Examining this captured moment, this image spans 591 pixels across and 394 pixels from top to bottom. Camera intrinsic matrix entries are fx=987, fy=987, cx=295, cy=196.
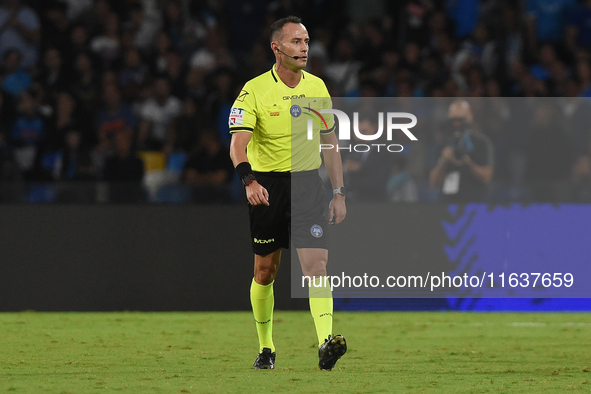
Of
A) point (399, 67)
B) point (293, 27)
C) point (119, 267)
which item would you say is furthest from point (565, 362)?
point (399, 67)

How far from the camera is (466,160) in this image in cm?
973

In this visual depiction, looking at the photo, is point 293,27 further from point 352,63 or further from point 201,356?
point 352,63

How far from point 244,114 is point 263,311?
1372 millimetres

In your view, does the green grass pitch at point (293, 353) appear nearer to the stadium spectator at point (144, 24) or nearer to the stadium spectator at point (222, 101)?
the stadium spectator at point (222, 101)

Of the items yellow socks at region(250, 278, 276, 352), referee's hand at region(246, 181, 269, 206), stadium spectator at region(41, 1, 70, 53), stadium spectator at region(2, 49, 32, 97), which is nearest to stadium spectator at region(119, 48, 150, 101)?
stadium spectator at region(41, 1, 70, 53)

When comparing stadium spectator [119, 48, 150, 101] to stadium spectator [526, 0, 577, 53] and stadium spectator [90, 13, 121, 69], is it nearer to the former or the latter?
stadium spectator [90, 13, 121, 69]

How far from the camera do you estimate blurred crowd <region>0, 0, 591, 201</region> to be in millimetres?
11406

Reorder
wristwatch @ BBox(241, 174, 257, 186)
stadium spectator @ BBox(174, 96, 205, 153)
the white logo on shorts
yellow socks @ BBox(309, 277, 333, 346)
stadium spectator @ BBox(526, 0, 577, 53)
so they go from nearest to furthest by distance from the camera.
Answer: wristwatch @ BBox(241, 174, 257, 186), yellow socks @ BBox(309, 277, 333, 346), the white logo on shorts, stadium spectator @ BBox(174, 96, 205, 153), stadium spectator @ BBox(526, 0, 577, 53)

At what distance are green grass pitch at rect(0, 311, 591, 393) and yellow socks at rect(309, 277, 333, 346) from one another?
0.30 meters

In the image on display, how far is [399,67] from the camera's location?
499 inches

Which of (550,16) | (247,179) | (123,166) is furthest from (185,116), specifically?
(247,179)

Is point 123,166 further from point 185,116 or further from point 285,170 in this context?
point 285,170

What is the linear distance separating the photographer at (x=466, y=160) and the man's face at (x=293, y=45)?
346 cm

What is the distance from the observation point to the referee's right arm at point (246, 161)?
6.17 m
